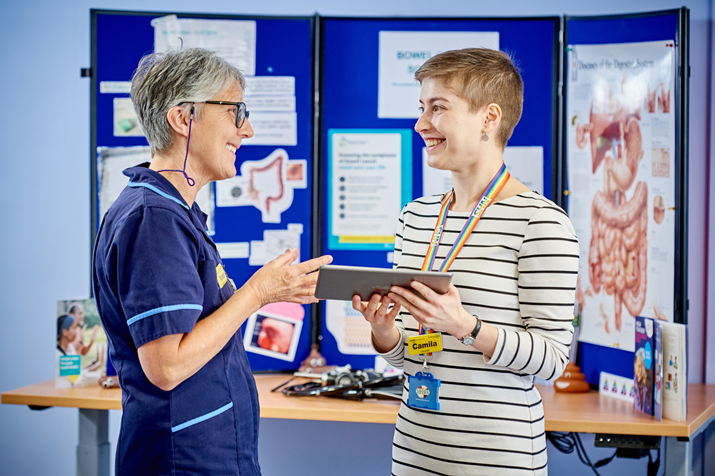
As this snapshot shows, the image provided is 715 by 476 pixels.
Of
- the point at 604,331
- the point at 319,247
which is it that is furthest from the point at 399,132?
the point at 604,331

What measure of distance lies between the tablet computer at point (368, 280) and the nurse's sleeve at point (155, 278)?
275 millimetres

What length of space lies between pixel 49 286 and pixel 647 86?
3118mm

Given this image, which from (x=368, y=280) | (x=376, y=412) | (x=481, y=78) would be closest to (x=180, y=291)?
(x=368, y=280)

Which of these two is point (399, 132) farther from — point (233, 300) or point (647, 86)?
point (233, 300)

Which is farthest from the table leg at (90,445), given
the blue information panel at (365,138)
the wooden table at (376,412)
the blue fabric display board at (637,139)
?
the blue fabric display board at (637,139)

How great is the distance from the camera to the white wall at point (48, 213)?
3.00 m

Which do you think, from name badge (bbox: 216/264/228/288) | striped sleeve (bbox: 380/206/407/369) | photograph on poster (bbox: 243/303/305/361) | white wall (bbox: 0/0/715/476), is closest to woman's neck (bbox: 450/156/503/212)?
striped sleeve (bbox: 380/206/407/369)

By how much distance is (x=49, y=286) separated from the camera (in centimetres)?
306

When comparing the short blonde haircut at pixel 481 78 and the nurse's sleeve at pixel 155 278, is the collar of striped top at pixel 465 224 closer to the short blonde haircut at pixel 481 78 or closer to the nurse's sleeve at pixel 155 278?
the short blonde haircut at pixel 481 78

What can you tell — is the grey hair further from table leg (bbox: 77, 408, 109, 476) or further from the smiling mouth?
table leg (bbox: 77, 408, 109, 476)

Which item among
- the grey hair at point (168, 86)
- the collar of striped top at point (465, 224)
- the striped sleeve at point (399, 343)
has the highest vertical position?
the grey hair at point (168, 86)

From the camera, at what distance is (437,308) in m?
1.21

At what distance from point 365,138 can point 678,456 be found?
183 centimetres

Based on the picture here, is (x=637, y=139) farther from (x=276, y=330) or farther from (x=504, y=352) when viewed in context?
(x=276, y=330)
